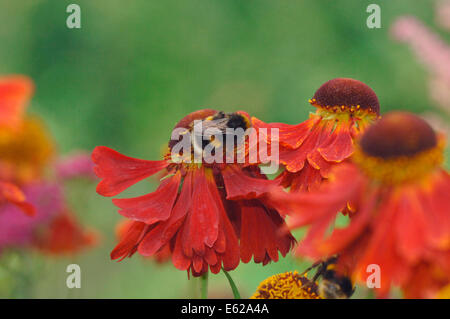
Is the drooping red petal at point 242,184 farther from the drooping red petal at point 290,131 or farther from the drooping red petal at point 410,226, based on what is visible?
the drooping red petal at point 410,226

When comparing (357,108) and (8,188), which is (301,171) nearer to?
(357,108)

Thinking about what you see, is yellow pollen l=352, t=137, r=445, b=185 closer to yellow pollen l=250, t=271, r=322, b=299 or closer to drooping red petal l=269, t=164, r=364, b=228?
drooping red petal l=269, t=164, r=364, b=228

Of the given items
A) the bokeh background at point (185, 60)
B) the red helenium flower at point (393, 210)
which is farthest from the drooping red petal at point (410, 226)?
the bokeh background at point (185, 60)

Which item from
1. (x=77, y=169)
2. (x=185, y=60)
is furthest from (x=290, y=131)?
(x=185, y=60)

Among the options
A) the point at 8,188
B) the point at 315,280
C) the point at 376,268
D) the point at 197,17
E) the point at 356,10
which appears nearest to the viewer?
the point at 376,268

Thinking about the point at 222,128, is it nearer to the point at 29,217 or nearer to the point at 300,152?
the point at 300,152

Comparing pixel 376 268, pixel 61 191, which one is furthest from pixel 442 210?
pixel 61 191
